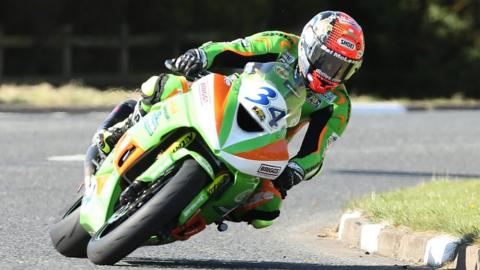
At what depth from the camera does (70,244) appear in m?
7.52

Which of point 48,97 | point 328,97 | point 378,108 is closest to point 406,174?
point 328,97

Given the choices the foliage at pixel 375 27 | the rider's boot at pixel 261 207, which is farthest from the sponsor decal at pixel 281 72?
the foliage at pixel 375 27

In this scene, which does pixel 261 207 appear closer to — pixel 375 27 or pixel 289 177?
pixel 289 177

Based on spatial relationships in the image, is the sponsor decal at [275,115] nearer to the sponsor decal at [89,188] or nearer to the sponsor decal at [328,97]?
the sponsor decal at [328,97]

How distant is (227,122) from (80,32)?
80.1 ft

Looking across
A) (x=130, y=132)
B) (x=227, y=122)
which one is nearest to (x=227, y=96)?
(x=227, y=122)

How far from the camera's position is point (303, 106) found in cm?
761

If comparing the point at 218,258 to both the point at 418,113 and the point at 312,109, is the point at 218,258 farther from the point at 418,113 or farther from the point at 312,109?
the point at 418,113

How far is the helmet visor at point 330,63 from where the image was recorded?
7250mm

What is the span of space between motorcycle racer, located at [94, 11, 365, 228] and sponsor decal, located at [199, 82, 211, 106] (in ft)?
1.26

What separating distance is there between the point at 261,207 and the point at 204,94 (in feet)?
2.61

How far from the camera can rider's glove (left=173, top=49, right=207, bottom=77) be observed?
24.6 feet

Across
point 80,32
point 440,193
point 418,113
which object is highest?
point 440,193

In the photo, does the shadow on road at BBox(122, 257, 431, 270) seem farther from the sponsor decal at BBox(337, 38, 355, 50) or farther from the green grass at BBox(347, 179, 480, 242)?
the sponsor decal at BBox(337, 38, 355, 50)
